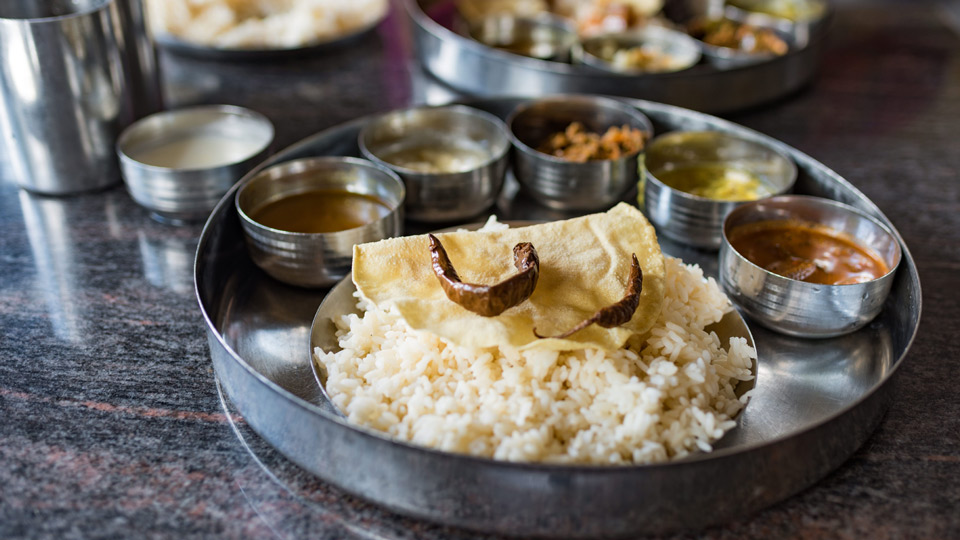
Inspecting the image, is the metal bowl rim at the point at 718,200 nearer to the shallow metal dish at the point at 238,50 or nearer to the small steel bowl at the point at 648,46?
the small steel bowl at the point at 648,46

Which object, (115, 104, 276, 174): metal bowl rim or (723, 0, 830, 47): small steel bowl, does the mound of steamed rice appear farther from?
(723, 0, 830, 47): small steel bowl

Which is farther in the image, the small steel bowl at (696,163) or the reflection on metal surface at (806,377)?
the small steel bowl at (696,163)

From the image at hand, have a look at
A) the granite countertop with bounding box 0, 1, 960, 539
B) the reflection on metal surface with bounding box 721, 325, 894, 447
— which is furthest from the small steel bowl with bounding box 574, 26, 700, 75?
the reflection on metal surface with bounding box 721, 325, 894, 447

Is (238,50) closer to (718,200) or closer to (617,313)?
(718,200)

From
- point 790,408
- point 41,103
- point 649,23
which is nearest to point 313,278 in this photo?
point 41,103

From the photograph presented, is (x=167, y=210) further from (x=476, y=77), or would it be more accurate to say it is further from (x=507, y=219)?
(x=476, y=77)

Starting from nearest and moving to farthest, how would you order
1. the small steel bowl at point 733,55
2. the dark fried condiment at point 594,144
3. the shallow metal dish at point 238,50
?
the dark fried condiment at point 594,144
the small steel bowl at point 733,55
the shallow metal dish at point 238,50

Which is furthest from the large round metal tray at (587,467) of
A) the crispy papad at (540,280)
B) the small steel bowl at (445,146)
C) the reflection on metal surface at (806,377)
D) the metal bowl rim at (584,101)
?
the metal bowl rim at (584,101)
